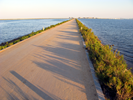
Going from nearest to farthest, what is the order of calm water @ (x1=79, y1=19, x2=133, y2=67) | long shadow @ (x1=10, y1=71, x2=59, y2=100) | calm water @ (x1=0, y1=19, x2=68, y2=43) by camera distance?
long shadow @ (x1=10, y1=71, x2=59, y2=100), calm water @ (x1=79, y1=19, x2=133, y2=67), calm water @ (x1=0, y1=19, x2=68, y2=43)

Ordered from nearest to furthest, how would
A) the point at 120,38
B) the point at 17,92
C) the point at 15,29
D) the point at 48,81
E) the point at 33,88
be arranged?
1. the point at 17,92
2. the point at 33,88
3. the point at 48,81
4. the point at 120,38
5. the point at 15,29

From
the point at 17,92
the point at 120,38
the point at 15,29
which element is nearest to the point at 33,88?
the point at 17,92

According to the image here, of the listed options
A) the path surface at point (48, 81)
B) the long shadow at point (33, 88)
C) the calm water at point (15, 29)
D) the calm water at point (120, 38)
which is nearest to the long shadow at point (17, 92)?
the path surface at point (48, 81)

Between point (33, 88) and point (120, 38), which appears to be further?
point (120, 38)

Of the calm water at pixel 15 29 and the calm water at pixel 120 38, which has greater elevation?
the calm water at pixel 120 38

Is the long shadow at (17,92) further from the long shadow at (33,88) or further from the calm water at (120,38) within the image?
the calm water at (120,38)

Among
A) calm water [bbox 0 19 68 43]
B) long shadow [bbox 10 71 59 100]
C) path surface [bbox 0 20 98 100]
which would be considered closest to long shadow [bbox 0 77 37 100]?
path surface [bbox 0 20 98 100]

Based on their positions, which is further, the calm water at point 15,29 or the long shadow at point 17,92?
the calm water at point 15,29

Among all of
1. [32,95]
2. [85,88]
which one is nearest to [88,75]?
[85,88]

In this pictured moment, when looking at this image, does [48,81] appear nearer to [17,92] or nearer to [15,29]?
[17,92]

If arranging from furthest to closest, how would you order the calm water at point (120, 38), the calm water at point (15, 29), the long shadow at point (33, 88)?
the calm water at point (15, 29)
the calm water at point (120, 38)
the long shadow at point (33, 88)

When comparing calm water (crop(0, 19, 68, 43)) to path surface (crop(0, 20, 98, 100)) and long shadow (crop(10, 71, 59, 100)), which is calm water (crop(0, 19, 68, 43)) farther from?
long shadow (crop(10, 71, 59, 100))

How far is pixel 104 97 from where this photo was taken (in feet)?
9.96

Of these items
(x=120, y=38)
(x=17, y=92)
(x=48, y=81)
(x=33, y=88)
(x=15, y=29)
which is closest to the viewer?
(x=17, y=92)
